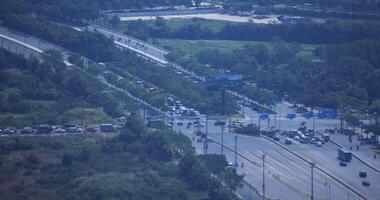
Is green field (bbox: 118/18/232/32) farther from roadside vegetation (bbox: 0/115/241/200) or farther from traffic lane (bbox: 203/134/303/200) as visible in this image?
traffic lane (bbox: 203/134/303/200)

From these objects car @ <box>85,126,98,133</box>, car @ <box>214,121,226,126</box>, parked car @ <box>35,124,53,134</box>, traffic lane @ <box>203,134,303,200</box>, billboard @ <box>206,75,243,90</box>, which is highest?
parked car @ <box>35,124,53,134</box>

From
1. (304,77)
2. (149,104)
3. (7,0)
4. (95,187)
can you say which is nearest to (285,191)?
(95,187)

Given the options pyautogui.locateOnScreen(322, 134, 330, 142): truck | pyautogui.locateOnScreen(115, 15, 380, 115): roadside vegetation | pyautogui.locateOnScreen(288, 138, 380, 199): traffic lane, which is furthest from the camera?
pyautogui.locateOnScreen(115, 15, 380, 115): roadside vegetation

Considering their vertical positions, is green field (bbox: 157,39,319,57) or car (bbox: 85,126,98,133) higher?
car (bbox: 85,126,98,133)

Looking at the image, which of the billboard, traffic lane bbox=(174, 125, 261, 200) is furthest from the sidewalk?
the billboard

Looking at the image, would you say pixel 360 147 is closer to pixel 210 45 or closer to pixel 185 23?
pixel 210 45

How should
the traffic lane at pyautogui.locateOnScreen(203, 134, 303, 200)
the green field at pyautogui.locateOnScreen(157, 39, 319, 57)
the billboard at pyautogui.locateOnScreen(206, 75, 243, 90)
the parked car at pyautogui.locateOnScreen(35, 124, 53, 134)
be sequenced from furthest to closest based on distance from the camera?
the green field at pyautogui.locateOnScreen(157, 39, 319, 57) < the billboard at pyautogui.locateOnScreen(206, 75, 243, 90) < the parked car at pyautogui.locateOnScreen(35, 124, 53, 134) < the traffic lane at pyautogui.locateOnScreen(203, 134, 303, 200)
